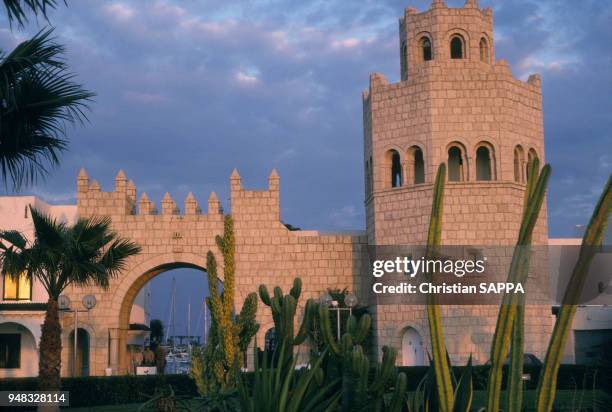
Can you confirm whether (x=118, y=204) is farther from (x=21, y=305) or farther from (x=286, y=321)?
(x=286, y=321)

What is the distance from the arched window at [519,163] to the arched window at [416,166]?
113 inches

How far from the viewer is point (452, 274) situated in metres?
23.4

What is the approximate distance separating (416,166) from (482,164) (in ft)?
6.83

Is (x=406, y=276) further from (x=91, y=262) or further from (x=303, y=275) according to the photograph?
(x=91, y=262)

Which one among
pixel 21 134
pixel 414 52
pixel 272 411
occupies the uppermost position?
pixel 414 52

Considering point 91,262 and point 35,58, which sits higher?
point 35,58

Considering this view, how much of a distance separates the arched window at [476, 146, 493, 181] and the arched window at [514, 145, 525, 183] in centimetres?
83

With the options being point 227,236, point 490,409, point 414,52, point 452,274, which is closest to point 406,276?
point 452,274

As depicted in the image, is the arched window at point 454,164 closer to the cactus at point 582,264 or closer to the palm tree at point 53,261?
the palm tree at point 53,261

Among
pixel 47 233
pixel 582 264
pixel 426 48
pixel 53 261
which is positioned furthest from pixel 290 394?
pixel 426 48

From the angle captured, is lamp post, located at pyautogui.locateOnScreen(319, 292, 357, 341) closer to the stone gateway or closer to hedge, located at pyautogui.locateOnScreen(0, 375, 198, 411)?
the stone gateway

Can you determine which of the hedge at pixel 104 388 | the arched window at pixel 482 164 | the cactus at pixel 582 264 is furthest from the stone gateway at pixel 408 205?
the cactus at pixel 582 264

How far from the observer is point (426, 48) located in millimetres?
25188

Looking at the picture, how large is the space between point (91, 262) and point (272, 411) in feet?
32.4
